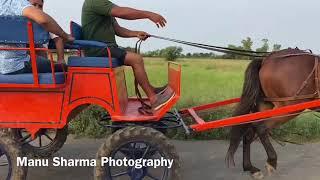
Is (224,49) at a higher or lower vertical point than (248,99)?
higher

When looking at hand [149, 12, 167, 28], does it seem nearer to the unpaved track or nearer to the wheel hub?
the wheel hub

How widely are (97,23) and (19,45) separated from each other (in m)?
0.82

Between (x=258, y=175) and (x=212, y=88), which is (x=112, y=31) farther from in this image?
(x=212, y=88)

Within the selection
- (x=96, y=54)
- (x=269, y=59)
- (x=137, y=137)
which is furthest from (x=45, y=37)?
(x=269, y=59)

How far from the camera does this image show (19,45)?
183 inches

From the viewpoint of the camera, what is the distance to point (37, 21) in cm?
→ 434

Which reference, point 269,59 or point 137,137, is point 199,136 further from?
point 137,137

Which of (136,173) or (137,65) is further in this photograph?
(137,65)

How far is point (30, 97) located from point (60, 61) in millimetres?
439

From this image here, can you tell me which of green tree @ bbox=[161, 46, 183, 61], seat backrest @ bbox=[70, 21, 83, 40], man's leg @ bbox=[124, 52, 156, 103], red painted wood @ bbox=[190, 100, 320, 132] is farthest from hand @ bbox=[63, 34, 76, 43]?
green tree @ bbox=[161, 46, 183, 61]

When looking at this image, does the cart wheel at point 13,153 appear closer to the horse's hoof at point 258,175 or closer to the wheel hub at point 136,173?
the wheel hub at point 136,173

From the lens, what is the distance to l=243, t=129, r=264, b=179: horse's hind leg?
18.8ft

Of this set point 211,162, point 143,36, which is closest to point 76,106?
point 143,36

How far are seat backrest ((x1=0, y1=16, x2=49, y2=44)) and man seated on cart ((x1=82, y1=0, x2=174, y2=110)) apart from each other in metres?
0.54
